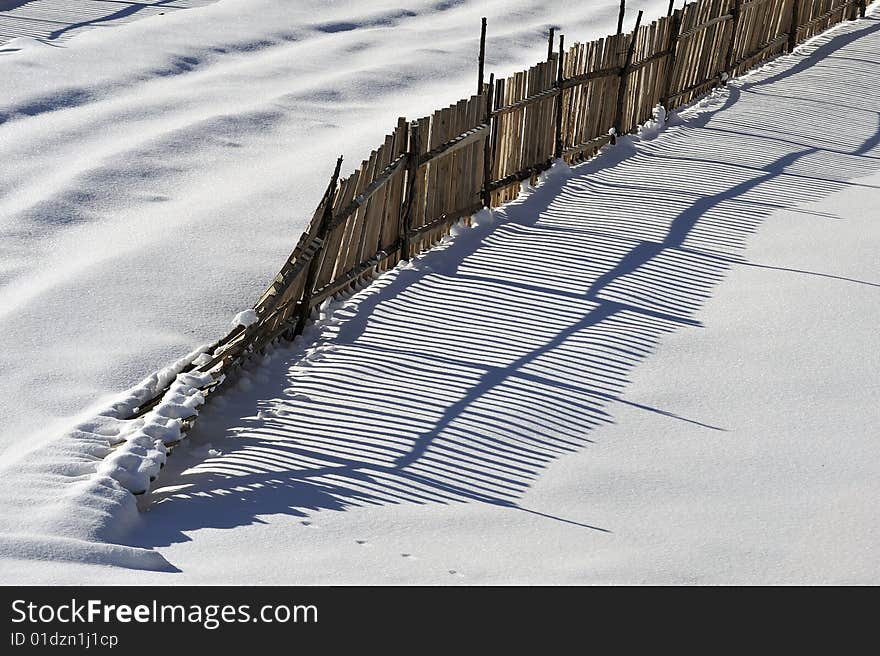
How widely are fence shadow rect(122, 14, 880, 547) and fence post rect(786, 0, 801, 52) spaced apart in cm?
479

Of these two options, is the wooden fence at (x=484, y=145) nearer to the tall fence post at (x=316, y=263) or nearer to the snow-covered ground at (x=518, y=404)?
the tall fence post at (x=316, y=263)

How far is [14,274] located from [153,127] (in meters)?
3.48

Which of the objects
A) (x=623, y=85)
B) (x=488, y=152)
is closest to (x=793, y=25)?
(x=623, y=85)

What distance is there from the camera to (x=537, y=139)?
340 inches

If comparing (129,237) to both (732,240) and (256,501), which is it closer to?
(256,501)

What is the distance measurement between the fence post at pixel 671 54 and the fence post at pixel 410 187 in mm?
4480

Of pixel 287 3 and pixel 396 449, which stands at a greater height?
Result: pixel 287 3

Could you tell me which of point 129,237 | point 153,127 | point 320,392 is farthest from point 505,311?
point 153,127

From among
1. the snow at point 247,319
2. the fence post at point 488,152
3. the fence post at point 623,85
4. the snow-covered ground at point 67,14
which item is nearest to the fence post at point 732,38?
the fence post at point 623,85

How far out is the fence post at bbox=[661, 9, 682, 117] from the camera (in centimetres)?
1042

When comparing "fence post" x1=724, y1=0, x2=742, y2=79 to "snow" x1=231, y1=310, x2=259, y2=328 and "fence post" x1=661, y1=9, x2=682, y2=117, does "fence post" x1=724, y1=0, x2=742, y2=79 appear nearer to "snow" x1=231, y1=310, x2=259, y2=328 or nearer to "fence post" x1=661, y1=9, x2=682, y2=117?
"fence post" x1=661, y1=9, x2=682, y2=117

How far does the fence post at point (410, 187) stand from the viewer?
22.1ft

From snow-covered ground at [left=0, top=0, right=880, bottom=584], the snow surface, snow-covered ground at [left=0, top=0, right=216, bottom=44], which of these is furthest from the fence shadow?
snow-covered ground at [left=0, top=0, right=216, bottom=44]

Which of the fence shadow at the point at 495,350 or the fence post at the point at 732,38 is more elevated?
the fence post at the point at 732,38
